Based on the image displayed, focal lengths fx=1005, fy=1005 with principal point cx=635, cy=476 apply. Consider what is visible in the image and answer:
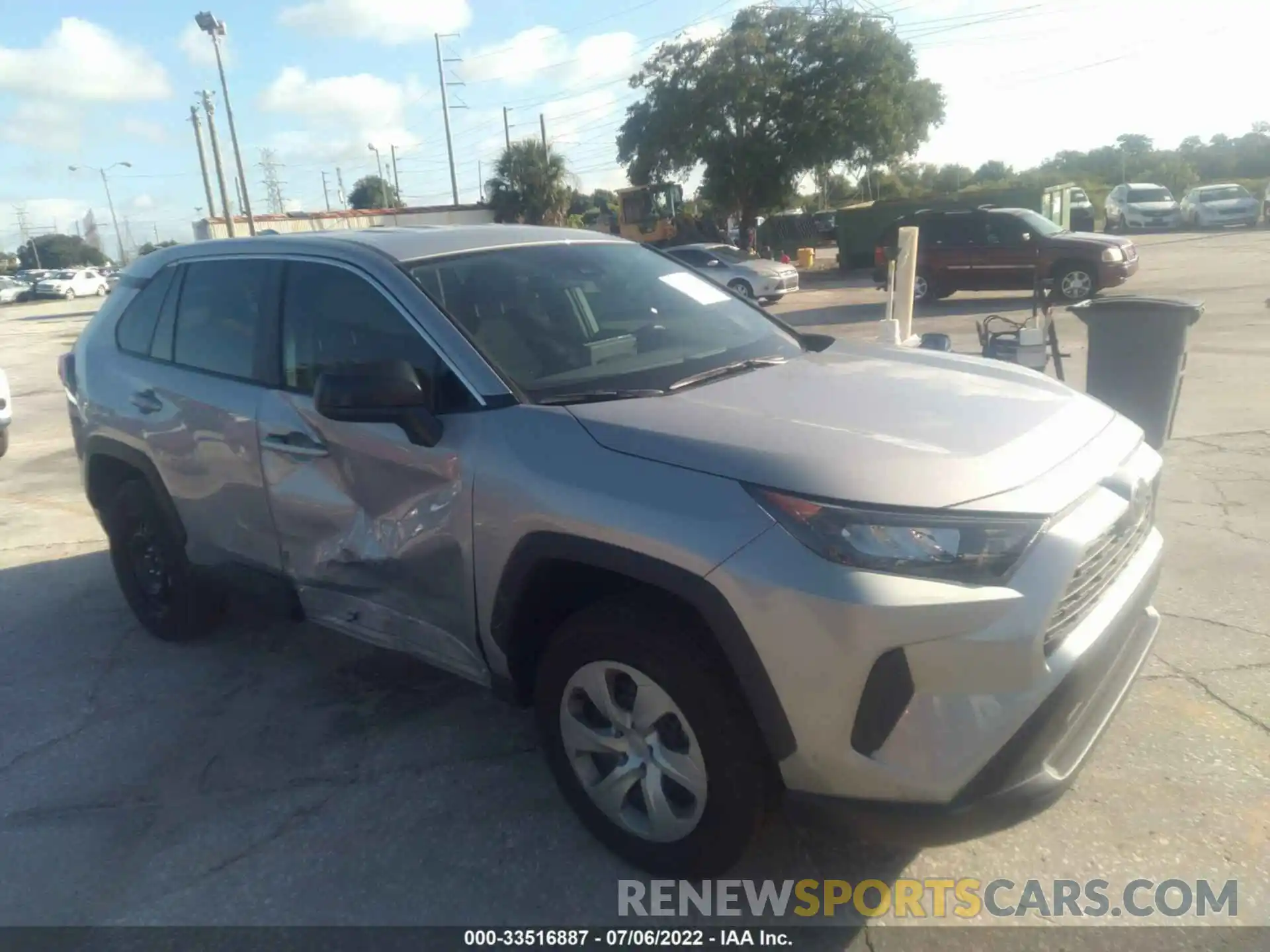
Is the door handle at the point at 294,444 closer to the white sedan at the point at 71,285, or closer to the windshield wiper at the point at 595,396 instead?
the windshield wiper at the point at 595,396

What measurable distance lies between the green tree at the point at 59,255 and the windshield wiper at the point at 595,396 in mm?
106533

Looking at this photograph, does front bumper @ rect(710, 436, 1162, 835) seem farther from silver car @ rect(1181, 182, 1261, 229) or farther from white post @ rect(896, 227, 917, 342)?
silver car @ rect(1181, 182, 1261, 229)

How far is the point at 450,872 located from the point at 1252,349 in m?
11.3

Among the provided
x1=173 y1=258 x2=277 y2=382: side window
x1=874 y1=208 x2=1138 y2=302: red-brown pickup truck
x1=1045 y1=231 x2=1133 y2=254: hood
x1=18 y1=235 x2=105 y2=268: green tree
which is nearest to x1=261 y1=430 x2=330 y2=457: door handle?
x1=173 y1=258 x2=277 y2=382: side window

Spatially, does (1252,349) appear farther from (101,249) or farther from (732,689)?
(101,249)

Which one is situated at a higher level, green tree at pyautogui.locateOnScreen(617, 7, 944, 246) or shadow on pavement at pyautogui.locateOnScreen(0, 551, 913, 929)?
green tree at pyautogui.locateOnScreen(617, 7, 944, 246)

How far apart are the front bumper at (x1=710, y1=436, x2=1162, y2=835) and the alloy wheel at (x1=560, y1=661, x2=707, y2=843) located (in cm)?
33

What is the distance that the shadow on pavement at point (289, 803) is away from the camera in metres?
2.89

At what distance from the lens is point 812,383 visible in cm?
322

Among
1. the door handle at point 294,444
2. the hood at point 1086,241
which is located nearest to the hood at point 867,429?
the door handle at point 294,444

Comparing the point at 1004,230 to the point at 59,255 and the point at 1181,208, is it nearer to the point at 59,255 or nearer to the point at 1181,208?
the point at 1181,208

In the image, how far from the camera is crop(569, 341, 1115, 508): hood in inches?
96.0

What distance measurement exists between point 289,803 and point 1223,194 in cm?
3831

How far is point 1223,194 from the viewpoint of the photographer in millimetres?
33719
